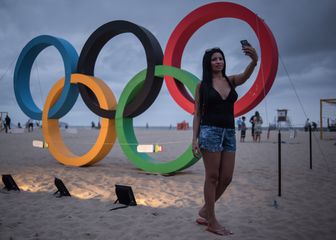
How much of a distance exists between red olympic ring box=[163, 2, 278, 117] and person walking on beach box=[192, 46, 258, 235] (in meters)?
2.14

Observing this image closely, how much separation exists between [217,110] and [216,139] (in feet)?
1.12

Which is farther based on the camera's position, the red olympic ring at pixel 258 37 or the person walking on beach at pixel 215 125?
the red olympic ring at pixel 258 37

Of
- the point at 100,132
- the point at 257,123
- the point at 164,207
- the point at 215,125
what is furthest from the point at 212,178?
the point at 257,123

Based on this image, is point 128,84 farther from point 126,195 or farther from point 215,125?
point 215,125

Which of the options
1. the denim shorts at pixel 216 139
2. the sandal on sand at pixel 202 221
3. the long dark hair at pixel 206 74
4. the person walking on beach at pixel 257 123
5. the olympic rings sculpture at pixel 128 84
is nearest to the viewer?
the denim shorts at pixel 216 139

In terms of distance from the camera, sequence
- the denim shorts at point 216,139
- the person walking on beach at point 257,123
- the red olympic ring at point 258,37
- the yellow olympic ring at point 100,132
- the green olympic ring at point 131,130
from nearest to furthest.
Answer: the denim shorts at point 216,139
the red olympic ring at point 258,37
the green olympic ring at point 131,130
the yellow olympic ring at point 100,132
the person walking on beach at point 257,123

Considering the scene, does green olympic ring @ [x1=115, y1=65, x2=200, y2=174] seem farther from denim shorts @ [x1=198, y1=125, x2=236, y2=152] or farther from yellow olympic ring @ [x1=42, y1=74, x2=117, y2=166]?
denim shorts @ [x1=198, y1=125, x2=236, y2=152]

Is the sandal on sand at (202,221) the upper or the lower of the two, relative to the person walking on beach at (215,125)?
lower

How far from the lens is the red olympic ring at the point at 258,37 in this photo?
552cm

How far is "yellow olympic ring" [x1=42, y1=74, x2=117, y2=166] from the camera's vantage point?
800 centimetres

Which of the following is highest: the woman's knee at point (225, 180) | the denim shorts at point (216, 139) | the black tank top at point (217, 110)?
the black tank top at point (217, 110)

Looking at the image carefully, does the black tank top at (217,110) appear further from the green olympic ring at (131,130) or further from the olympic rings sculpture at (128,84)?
the green olympic ring at (131,130)

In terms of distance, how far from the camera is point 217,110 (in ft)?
10.8

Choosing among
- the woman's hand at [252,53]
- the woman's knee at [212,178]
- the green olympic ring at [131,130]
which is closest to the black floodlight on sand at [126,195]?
the woman's knee at [212,178]
